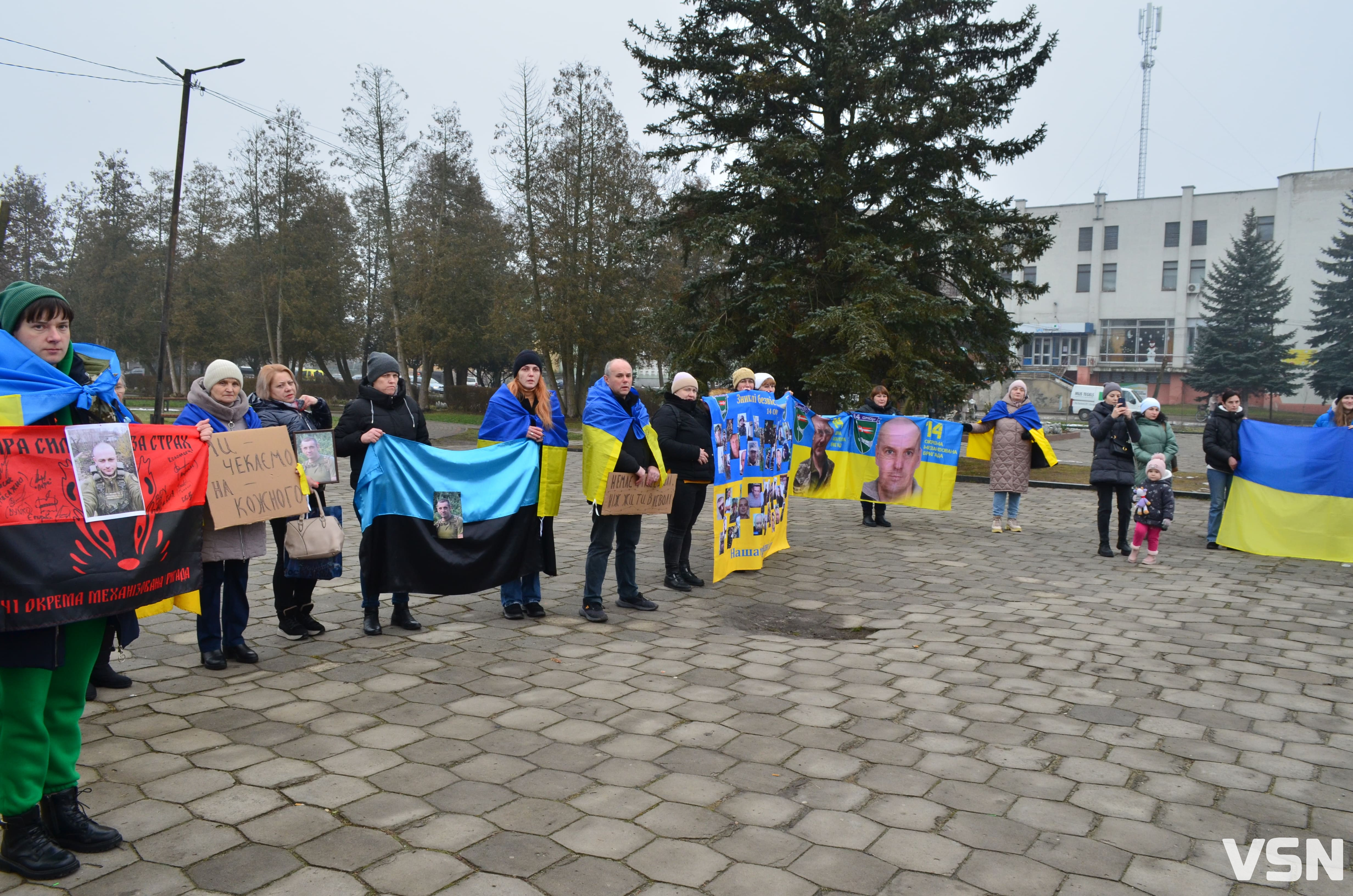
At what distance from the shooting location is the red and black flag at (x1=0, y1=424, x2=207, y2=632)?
3166 millimetres

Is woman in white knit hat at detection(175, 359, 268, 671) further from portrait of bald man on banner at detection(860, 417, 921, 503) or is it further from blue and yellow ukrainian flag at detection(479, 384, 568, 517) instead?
portrait of bald man on banner at detection(860, 417, 921, 503)

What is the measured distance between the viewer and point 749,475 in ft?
29.4

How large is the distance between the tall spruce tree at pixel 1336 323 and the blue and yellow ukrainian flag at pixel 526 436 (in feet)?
181

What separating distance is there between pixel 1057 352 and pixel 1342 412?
62656 mm

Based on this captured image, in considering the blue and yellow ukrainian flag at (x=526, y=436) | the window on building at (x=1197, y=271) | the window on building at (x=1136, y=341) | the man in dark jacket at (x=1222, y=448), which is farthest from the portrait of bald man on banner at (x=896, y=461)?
the window on building at (x=1197, y=271)

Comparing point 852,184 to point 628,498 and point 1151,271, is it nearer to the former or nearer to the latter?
point 628,498

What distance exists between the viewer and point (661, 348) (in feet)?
109

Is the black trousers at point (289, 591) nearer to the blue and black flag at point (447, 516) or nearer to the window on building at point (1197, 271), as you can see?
the blue and black flag at point (447, 516)

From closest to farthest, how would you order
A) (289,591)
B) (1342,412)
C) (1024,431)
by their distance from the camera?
(289,591) < (1342,412) < (1024,431)

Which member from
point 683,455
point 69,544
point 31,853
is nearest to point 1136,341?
point 683,455

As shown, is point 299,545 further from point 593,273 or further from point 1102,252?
point 1102,252

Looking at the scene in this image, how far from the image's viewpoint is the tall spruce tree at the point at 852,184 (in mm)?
18750

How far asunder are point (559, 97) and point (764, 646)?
3379cm

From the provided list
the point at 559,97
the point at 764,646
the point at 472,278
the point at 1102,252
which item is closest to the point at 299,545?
the point at 764,646
